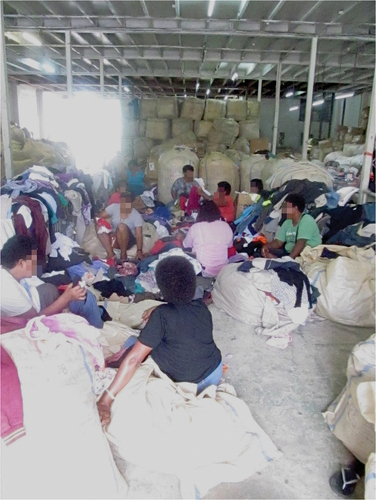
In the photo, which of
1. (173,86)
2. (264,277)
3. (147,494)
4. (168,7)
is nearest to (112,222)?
(264,277)

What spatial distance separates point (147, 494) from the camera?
71.8 inches

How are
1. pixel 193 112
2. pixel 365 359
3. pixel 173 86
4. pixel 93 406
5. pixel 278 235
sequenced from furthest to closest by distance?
pixel 173 86 → pixel 193 112 → pixel 278 235 → pixel 365 359 → pixel 93 406

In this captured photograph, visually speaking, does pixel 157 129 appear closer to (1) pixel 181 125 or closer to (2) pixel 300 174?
(1) pixel 181 125

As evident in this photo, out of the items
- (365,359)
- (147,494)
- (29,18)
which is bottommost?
(147,494)

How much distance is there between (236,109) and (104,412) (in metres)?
9.92

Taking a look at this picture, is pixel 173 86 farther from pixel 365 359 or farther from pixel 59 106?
pixel 365 359

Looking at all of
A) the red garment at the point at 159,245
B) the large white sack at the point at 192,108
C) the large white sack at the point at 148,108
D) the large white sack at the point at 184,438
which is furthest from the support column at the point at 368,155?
the large white sack at the point at 148,108

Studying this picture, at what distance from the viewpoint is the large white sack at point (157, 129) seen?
10562 mm

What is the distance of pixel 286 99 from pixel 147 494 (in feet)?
60.2

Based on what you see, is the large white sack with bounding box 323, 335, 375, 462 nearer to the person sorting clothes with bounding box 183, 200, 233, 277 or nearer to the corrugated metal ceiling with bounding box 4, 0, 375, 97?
the person sorting clothes with bounding box 183, 200, 233, 277

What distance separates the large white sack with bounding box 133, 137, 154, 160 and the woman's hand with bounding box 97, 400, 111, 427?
936 cm

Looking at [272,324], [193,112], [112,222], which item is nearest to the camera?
[272,324]

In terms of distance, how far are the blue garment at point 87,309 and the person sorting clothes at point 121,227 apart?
6.86ft

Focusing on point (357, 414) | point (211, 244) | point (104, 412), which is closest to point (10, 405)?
point (104, 412)
